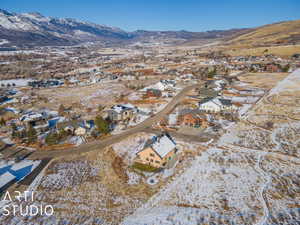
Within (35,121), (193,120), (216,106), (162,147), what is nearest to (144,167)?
(162,147)

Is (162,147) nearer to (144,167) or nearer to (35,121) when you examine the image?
(144,167)

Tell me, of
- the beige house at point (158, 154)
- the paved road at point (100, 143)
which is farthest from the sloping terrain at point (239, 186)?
the paved road at point (100, 143)

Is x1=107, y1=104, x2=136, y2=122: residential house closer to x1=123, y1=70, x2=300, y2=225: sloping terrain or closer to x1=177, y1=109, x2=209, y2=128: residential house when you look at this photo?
x1=177, y1=109, x2=209, y2=128: residential house

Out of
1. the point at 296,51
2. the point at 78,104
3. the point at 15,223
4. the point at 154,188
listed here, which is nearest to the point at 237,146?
the point at 154,188

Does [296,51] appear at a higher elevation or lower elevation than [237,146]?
higher

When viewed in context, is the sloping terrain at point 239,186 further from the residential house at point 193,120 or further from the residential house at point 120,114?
the residential house at point 120,114

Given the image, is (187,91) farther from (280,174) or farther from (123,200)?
(123,200)

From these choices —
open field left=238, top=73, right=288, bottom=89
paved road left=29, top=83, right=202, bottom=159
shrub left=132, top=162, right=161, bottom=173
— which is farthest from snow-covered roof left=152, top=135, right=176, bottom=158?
open field left=238, top=73, right=288, bottom=89
